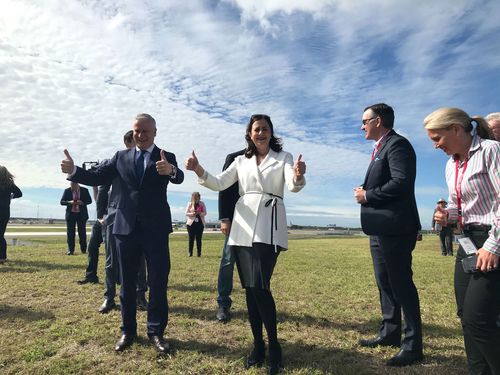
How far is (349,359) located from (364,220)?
1.45 metres

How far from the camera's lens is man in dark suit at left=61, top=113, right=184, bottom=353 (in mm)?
4246

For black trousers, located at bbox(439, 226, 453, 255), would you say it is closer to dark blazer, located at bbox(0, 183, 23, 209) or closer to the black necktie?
the black necktie

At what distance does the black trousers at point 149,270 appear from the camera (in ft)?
14.0

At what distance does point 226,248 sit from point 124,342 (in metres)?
1.90

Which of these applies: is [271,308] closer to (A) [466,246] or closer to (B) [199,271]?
(A) [466,246]

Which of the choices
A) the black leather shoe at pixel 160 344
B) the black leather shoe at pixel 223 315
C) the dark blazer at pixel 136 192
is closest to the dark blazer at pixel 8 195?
the dark blazer at pixel 136 192

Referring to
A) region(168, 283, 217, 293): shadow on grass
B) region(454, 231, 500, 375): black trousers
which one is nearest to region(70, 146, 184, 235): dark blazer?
region(454, 231, 500, 375): black trousers

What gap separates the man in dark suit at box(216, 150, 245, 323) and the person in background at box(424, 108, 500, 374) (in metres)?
2.19

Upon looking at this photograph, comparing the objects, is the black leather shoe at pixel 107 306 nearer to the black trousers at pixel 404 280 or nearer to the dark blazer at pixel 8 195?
the black trousers at pixel 404 280

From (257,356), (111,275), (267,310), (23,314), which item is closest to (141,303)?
(111,275)

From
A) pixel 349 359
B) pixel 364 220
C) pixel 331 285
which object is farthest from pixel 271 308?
pixel 331 285

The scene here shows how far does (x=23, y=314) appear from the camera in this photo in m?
5.37

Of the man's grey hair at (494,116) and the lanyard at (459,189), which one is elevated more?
the man's grey hair at (494,116)

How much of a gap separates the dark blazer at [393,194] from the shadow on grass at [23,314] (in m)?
4.50
